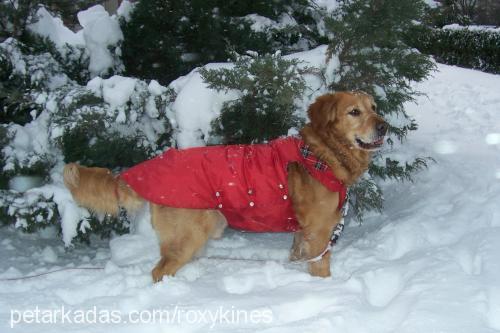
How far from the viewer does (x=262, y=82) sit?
3908 mm

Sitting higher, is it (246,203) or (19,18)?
(19,18)

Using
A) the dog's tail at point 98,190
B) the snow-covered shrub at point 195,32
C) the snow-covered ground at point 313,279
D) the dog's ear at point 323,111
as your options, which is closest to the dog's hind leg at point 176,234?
the snow-covered ground at point 313,279

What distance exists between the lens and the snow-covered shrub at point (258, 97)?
3803 millimetres

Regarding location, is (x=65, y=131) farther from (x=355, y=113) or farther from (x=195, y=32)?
(x=355, y=113)

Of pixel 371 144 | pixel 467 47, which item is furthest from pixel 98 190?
pixel 467 47

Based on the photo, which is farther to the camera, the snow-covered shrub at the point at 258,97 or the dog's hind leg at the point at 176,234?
the snow-covered shrub at the point at 258,97

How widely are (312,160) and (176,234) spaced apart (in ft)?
4.10

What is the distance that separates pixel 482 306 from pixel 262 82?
2.42 meters

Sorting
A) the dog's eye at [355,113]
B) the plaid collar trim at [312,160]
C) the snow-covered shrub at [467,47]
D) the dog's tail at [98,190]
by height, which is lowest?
the dog's tail at [98,190]

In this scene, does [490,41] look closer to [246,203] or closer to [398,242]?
[398,242]

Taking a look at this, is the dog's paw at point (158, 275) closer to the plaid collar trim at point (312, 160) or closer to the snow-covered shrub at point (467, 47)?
the plaid collar trim at point (312, 160)

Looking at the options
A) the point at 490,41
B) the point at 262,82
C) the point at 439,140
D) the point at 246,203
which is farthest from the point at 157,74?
the point at 490,41

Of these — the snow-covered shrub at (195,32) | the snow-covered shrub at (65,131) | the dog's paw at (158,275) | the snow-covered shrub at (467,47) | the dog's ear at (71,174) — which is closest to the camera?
the dog's ear at (71,174)

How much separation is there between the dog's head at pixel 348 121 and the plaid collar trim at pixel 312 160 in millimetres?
193
